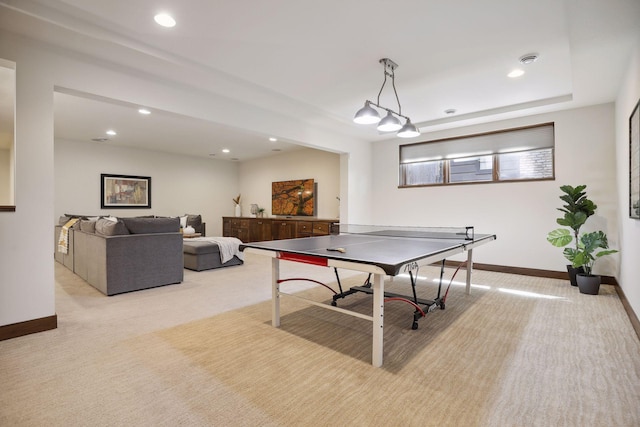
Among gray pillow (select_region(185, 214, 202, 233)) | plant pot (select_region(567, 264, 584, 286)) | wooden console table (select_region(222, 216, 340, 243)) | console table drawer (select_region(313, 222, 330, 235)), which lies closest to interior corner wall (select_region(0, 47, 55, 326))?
wooden console table (select_region(222, 216, 340, 243))

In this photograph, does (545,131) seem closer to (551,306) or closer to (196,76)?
(551,306)

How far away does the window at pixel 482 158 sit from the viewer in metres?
5.03

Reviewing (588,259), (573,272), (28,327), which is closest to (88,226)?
(28,327)

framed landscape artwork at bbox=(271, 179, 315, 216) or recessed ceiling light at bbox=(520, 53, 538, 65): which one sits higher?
recessed ceiling light at bbox=(520, 53, 538, 65)

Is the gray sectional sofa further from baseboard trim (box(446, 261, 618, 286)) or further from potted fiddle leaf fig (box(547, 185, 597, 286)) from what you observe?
potted fiddle leaf fig (box(547, 185, 597, 286))

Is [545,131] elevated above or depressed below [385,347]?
above

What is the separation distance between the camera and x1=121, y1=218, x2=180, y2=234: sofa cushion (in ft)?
13.4

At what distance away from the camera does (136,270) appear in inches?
159

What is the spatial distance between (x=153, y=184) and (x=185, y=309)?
597 centimetres

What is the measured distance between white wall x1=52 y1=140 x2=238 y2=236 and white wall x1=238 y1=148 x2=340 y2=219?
0.63m

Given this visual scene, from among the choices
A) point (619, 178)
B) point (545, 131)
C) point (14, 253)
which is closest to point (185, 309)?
point (14, 253)

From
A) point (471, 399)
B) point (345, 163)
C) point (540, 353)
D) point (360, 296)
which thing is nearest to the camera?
point (471, 399)

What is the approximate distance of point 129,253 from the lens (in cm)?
397

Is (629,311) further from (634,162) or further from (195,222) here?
(195,222)
